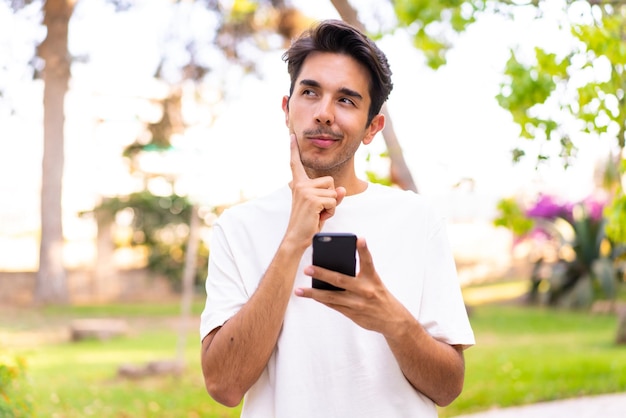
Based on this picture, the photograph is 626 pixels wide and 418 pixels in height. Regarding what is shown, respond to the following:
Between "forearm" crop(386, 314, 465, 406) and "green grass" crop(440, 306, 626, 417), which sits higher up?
"forearm" crop(386, 314, 465, 406)

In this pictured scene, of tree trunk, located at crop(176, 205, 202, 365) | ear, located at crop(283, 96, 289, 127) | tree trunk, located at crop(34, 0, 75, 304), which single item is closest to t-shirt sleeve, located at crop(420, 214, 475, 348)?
ear, located at crop(283, 96, 289, 127)

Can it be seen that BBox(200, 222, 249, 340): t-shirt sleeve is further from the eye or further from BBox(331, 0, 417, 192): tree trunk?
BBox(331, 0, 417, 192): tree trunk

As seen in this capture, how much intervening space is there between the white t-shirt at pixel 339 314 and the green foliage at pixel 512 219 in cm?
367

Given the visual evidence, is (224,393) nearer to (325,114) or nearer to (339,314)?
(339,314)

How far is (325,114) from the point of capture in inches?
76.9

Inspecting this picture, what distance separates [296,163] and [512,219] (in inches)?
156

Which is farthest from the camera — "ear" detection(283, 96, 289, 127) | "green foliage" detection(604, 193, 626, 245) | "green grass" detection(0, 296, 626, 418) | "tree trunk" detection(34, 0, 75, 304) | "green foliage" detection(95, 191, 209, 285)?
"green foliage" detection(95, 191, 209, 285)

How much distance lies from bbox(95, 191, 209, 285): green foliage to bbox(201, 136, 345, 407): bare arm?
15552mm

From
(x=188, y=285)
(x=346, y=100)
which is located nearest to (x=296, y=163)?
(x=346, y=100)

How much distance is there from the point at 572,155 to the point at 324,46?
10.3 ft

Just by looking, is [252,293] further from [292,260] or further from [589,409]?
[589,409]

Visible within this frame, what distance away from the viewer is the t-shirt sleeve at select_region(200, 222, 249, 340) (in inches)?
73.3

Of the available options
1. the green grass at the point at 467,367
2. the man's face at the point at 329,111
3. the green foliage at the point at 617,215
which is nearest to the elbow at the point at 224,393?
the man's face at the point at 329,111

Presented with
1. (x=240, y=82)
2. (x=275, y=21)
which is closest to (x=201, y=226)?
(x=240, y=82)
